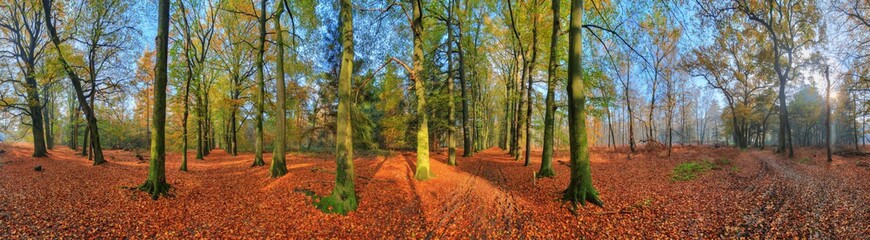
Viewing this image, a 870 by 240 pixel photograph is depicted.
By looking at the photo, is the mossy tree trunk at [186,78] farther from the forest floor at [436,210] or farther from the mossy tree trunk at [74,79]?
the forest floor at [436,210]

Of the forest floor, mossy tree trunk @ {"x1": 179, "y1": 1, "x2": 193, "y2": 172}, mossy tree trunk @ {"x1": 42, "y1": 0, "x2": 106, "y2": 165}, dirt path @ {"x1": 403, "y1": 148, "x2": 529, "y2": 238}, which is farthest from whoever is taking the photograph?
mossy tree trunk @ {"x1": 179, "y1": 1, "x2": 193, "y2": 172}

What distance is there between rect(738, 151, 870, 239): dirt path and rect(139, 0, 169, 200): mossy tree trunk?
1186 cm

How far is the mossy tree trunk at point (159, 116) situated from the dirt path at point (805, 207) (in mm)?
11856

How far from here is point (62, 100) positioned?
33031 millimetres

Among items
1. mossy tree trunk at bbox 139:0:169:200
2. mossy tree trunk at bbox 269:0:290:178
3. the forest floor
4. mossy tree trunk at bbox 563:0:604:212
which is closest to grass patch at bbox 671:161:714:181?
the forest floor

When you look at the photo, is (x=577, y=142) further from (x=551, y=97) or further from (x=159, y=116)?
(x=159, y=116)

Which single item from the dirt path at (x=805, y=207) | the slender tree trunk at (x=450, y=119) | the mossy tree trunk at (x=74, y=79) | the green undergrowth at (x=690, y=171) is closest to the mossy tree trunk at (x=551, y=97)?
the green undergrowth at (x=690, y=171)

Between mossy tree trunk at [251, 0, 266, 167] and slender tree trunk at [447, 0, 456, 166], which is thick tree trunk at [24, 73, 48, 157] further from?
slender tree trunk at [447, 0, 456, 166]

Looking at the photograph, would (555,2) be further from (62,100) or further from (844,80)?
(62,100)

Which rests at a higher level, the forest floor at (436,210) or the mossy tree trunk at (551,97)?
the mossy tree trunk at (551,97)

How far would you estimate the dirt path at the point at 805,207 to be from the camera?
532 centimetres

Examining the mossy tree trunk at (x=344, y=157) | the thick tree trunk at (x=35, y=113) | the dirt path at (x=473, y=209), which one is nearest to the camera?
the dirt path at (x=473, y=209)

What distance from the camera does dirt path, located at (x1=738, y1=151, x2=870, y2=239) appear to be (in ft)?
17.4

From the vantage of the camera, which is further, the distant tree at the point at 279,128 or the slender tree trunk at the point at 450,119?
the slender tree trunk at the point at 450,119
